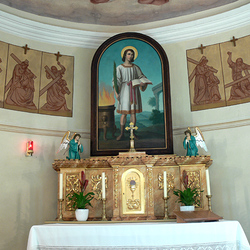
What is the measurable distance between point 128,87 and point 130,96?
0.21 metres

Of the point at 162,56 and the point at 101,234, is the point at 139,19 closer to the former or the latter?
the point at 162,56

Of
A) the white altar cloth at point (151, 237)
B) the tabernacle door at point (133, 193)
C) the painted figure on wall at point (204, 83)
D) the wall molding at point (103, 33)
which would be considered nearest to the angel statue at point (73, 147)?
the tabernacle door at point (133, 193)

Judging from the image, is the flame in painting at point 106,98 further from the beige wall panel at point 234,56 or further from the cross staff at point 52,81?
the beige wall panel at point 234,56

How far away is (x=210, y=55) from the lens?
7.65 m

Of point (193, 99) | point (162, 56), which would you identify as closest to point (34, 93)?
point (162, 56)

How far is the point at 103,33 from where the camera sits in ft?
26.9

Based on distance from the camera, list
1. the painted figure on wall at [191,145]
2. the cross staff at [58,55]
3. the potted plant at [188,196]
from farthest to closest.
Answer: the cross staff at [58,55], the painted figure on wall at [191,145], the potted plant at [188,196]

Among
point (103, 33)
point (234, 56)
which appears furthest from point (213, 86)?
point (103, 33)

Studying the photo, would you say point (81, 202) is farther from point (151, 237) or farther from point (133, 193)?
point (151, 237)

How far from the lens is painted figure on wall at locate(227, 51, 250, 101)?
702 centimetres

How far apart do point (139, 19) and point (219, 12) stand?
191 centimetres

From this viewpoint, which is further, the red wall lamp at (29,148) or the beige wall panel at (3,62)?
the beige wall panel at (3,62)

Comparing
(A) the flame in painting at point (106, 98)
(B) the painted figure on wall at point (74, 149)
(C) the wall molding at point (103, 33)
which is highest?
(C) the wall molding at point (103, 33)

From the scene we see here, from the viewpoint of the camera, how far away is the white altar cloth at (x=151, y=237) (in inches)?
172
